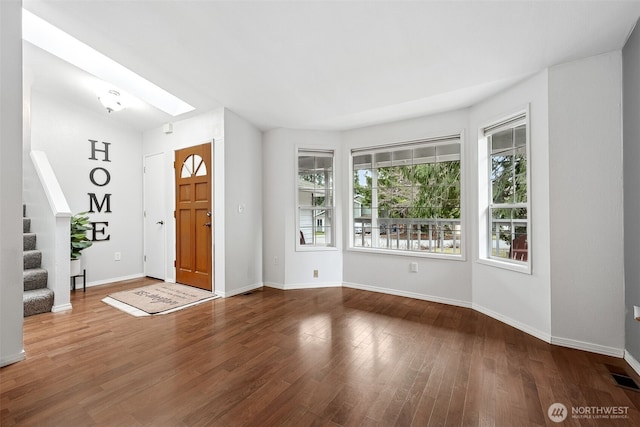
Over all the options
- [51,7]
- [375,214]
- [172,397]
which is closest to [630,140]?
[375,214]

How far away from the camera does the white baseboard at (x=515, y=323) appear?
8.16 feet

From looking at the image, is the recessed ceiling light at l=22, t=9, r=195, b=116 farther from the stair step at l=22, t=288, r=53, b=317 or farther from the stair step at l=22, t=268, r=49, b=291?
the stair step at l=22, t=288, r=53, b=317

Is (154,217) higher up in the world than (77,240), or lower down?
higher up

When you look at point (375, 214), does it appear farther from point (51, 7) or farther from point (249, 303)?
point (51, 7)

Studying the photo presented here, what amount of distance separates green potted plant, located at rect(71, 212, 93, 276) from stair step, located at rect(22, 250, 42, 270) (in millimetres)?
346

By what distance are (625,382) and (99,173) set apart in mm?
6430

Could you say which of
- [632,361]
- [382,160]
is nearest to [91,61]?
[382,160]

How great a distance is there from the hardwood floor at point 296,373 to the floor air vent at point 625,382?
0.05 metres

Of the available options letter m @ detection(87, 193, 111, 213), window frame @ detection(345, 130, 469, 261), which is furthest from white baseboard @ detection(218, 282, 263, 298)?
letter m @ detection(87, 193, 111, 213)

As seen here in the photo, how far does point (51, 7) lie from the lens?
245 cm

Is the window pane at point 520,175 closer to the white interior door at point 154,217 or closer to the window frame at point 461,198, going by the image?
the window frame at point 461,198

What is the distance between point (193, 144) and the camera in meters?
4.14

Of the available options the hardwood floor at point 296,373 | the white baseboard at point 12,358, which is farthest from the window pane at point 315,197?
the white baseboard at point 12,358

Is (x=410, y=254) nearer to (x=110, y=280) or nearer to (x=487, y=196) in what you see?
(x=487, y=196)
